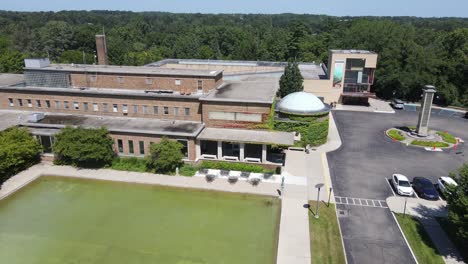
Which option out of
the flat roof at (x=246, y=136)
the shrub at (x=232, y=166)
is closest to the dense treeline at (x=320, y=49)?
the flat roof at (x=246, y=136)

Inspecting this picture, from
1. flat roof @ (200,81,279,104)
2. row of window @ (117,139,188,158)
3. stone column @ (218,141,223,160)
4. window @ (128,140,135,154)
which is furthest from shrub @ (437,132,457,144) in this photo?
window @ (128,140,135,154)

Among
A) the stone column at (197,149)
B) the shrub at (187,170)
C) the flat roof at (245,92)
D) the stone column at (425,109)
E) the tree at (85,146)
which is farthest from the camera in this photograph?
the stone column at (425,109)

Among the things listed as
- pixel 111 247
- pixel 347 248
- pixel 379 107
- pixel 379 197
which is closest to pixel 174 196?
pixel 111 247

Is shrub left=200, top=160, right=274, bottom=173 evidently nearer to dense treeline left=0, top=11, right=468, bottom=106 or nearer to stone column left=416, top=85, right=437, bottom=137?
→ stone column left=416, top=85, right=437, bottom=137

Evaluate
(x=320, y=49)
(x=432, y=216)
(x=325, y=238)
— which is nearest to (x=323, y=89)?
(x=432, y=216)

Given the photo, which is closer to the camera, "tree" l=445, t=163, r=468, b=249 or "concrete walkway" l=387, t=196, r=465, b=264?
"tree" l=445, t=163, r=468, b=249

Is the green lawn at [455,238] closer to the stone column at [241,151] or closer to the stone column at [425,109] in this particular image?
the stone column at [241,151]

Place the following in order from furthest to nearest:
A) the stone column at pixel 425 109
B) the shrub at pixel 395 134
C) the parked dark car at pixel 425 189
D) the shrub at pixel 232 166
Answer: the shrub at pixel 395 134 → the stone column at pixel 425 109 → the shrub at pixel 232 166 → the parked dark car at pixel 425 189

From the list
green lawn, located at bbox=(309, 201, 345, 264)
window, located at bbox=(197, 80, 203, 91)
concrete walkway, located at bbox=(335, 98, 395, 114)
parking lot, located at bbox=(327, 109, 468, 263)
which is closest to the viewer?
green lawn, located at bbox=(309, 201, 345, 264)
